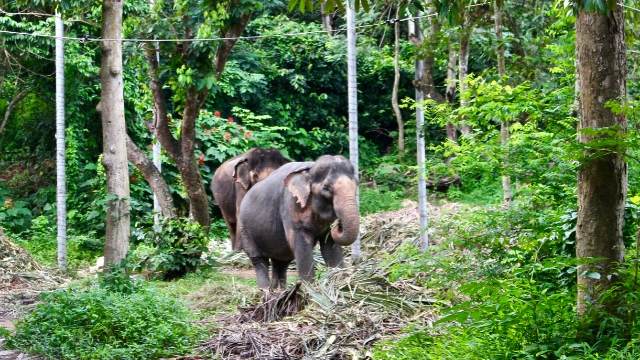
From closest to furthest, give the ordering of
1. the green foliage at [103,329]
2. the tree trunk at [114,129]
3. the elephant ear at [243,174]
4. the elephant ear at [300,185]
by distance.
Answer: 1. the green foliage at [103,329]
2. the elephant ear at [300,185]
3. the tree trunk at [114,129]
4. the elephant ear at [243,174]

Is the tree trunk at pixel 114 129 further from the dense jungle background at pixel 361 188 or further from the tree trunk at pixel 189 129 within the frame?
the tree trunk at pixel 189 129

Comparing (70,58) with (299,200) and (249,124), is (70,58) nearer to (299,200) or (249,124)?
(249,124)

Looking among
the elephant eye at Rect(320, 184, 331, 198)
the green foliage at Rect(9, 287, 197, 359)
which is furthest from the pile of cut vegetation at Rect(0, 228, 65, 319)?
the elephant eye at Rect(320, 184, 331, 198)

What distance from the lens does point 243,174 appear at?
15102 millimetres

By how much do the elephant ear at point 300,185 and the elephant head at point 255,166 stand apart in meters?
2.99

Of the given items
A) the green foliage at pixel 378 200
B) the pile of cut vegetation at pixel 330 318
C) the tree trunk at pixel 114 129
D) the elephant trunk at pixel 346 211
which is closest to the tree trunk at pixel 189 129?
the tree trunk at pixel 114 129

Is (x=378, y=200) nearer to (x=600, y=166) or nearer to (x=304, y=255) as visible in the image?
(x=304, y=255)

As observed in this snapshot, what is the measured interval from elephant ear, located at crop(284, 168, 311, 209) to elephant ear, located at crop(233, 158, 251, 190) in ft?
10.0

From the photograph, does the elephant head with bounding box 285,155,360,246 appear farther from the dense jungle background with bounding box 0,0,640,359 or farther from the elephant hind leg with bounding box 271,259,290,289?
the elephant hind leg with bounding box 271,259,290,289

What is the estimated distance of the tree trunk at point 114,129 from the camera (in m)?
11.8

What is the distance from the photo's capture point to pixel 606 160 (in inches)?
241

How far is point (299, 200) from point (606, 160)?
586cm

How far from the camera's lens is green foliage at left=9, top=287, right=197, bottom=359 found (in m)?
8.92

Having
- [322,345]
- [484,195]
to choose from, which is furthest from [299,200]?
[484,195]
